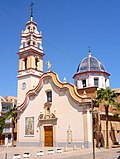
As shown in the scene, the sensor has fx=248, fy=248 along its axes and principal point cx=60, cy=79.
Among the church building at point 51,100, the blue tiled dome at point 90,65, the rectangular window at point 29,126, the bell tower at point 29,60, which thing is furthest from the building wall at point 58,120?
the blue tiled dome at point 90,65

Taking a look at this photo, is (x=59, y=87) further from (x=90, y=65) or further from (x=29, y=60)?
(x=29, y=60)

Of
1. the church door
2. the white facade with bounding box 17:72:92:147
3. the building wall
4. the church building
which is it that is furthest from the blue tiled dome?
the church door

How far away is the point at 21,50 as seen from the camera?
4878cm

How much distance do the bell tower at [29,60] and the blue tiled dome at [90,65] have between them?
8.16 meters

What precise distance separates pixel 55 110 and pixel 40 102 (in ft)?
12.6

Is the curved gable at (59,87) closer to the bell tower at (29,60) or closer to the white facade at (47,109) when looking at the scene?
the white facade at (47,109)

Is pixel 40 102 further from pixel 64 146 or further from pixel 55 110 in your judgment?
pixel 64 146

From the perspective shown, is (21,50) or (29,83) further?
(21,50)

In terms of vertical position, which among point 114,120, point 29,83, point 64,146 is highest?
point 29,83

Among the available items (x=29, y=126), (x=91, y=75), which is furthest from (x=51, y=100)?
(x=91, y=75)

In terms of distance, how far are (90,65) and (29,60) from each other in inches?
453

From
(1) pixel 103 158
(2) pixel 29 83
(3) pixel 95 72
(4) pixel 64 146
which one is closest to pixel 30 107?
(2) pixel 29 83

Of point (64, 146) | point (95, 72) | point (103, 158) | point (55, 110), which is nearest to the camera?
point (103, 158)

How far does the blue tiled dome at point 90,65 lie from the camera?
44.6 metres
